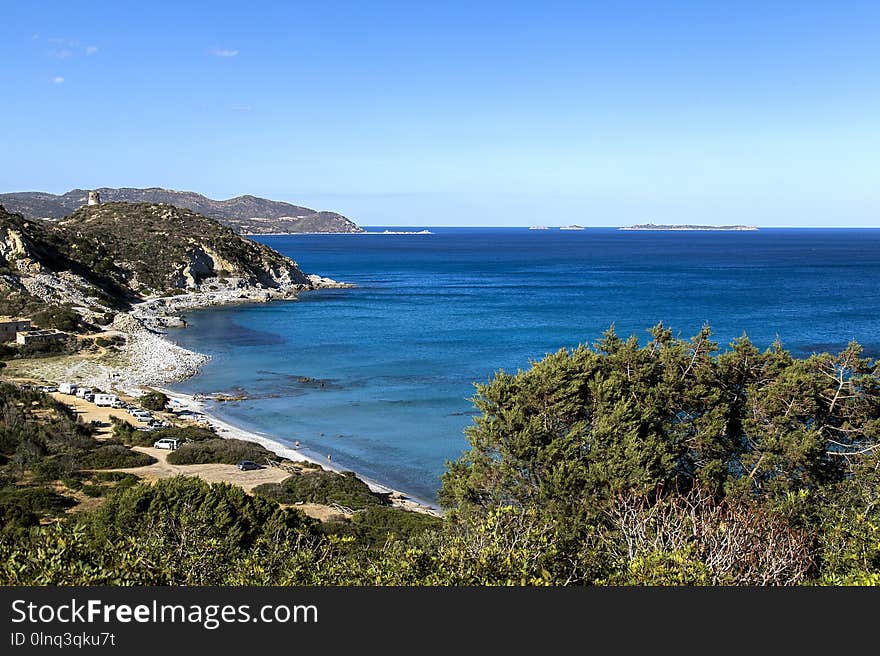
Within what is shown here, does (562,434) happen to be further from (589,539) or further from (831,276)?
(831,276)

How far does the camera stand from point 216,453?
104ft

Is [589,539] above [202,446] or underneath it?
above

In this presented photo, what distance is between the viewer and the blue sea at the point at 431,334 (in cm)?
4009

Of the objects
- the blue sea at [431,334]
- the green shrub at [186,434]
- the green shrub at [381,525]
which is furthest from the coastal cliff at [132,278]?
the green shrub at [381,525]

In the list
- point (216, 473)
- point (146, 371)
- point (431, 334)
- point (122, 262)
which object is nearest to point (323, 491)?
point (216, 473)

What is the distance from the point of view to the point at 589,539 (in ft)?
50.7

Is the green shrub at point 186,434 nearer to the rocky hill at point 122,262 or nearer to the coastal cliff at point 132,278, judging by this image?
the coastal cliff at point 132,278

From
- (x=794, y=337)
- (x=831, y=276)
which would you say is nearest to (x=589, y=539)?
(x=794, y=337)

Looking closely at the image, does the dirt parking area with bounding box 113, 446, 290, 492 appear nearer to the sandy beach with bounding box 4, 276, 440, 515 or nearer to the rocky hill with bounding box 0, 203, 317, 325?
the sandy beach with bounding box 4, 276, 440, 515

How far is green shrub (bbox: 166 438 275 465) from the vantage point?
30812 mm

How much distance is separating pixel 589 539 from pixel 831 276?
417ft

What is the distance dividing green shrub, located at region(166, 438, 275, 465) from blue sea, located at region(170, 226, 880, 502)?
4327mm

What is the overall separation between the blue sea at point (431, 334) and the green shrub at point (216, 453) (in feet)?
14.2

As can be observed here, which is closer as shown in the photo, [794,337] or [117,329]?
[794,337]
